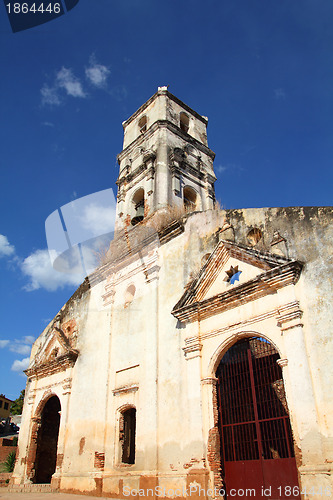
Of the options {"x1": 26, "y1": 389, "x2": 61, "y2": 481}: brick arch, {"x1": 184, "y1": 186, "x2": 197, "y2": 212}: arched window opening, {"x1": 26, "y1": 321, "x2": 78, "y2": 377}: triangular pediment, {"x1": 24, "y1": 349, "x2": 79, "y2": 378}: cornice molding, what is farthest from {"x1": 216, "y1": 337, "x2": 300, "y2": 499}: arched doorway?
{"x1": 184, "y1": 186, "x2": 197, "y2": 212}: arched window opening

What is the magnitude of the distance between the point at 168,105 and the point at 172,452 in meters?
14.6

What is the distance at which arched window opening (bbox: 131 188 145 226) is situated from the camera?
52.2ft

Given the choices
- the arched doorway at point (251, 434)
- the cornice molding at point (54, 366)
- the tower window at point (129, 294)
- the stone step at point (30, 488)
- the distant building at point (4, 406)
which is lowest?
the stone step at point (30, 488)

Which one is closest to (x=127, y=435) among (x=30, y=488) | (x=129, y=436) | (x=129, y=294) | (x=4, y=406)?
(x=129, y=436)

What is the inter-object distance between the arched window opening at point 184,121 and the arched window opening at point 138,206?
4.65 m

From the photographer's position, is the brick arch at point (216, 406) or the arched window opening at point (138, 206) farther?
the arched window opening at point (138, 206)

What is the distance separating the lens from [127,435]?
35.6 ft

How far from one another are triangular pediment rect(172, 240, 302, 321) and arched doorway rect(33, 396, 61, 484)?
7.33 meters

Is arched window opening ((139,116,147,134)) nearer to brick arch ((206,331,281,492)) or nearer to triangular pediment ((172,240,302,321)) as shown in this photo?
triangular pediment ((172,240,302,321))

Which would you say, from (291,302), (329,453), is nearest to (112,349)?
(291,302)

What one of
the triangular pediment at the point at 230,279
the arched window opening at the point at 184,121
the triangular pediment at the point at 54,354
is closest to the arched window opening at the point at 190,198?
the arched window opening at the point at 184,121

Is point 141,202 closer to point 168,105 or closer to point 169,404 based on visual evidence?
point 168,105

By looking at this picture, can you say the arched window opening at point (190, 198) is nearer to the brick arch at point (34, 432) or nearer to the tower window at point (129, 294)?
the tower window at point (129, 294)

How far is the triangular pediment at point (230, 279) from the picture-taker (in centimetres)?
821
